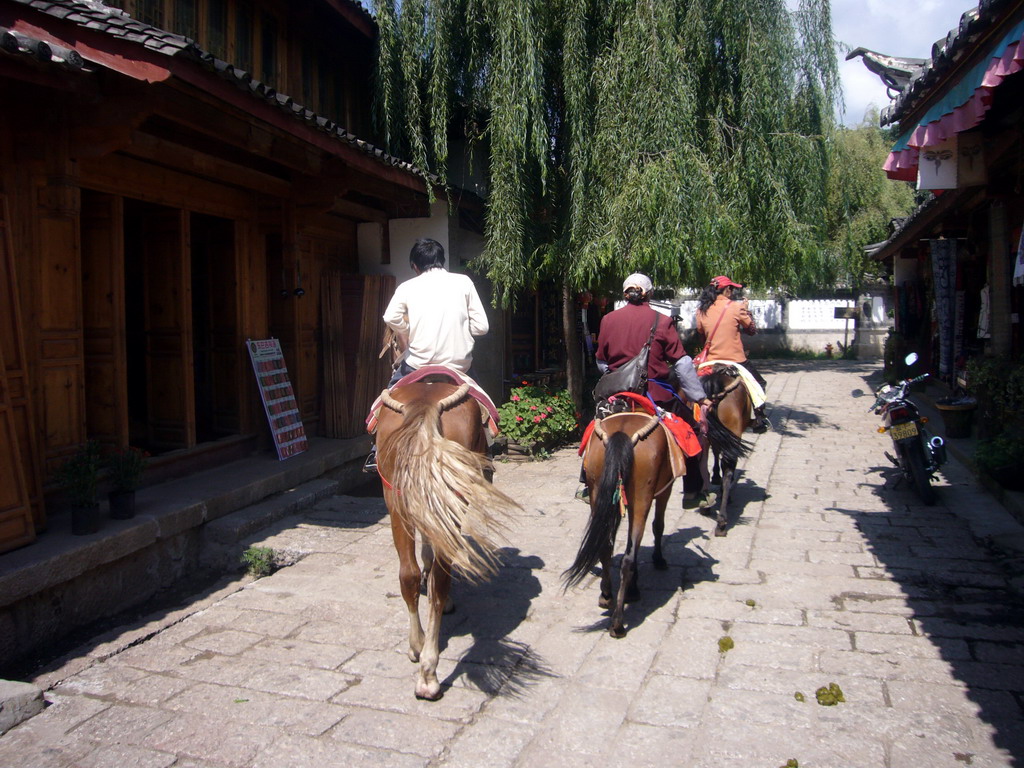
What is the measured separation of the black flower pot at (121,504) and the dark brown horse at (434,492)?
225 centimetres

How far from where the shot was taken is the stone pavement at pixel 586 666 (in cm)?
336

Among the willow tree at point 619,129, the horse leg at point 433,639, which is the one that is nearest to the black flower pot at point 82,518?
the horse leg at point 433,639

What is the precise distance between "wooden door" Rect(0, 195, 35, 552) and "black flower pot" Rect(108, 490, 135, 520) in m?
0.45

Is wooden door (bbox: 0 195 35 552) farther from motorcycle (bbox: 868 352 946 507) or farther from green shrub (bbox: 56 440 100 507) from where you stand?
motorcycle (bbox: 868 352 946 507)

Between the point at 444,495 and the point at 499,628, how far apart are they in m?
1.48

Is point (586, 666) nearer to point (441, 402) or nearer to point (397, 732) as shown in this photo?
point (397, 732)

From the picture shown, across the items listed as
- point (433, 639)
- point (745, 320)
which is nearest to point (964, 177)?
point (745, 320)

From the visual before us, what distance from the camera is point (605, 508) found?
4.40 metres

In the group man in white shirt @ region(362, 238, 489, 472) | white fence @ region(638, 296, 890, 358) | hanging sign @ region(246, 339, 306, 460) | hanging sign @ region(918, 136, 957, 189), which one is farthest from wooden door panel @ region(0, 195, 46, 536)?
white fence @ region(638, 296, 890, 358)

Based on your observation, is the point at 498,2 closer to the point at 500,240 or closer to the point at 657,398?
the point at 500,240

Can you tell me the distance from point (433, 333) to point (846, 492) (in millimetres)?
5404

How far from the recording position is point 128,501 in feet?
17.5

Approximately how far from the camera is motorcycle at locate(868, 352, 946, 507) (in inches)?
288

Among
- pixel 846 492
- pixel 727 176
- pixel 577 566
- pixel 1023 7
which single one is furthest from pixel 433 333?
pixel 727 176
